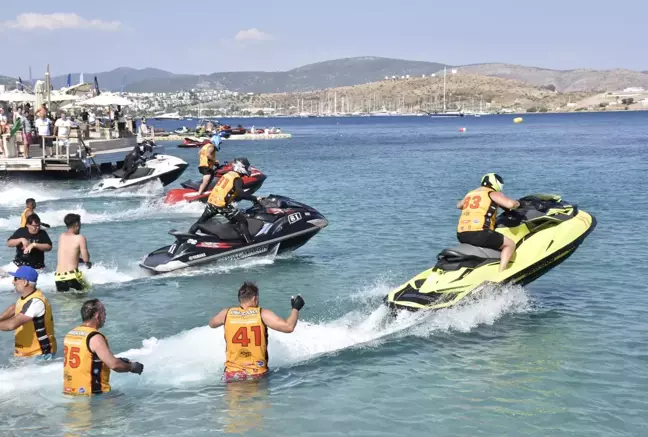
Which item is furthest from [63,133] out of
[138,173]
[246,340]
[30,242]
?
A: [246,340]

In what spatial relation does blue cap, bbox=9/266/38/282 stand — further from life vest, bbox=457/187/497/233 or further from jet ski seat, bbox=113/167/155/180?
jet ski seat, bbox=113/167/155/180

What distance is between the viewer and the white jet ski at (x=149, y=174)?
28.6 metres

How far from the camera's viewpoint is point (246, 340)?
8680mm

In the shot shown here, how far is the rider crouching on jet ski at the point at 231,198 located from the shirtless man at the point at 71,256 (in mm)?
3175

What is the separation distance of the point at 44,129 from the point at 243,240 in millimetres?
22572

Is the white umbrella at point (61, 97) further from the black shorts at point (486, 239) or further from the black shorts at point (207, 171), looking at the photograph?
the black shorts at point (486, 239)

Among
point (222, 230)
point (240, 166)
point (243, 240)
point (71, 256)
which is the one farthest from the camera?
point (243, 240)

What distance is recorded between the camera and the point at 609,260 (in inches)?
671

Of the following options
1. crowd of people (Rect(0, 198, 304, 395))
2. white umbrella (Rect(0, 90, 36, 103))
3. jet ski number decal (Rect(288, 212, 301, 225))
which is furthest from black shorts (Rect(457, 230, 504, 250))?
white umbrella (Rect(0, 90, 36, 103))

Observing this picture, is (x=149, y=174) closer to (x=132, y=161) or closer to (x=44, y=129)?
(x=132, y=161)

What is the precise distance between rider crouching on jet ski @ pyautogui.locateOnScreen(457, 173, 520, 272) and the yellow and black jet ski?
23 cm

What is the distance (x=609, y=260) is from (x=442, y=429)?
33.1 feet

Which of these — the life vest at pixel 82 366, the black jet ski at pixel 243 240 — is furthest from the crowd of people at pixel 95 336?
the black jet ski at pixel 243 240

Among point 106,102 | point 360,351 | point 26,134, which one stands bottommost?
point 360,351
